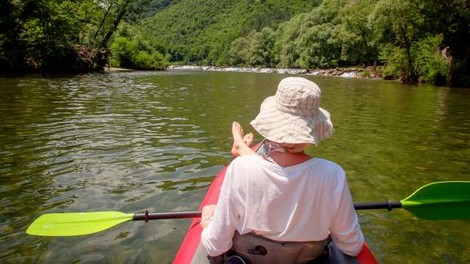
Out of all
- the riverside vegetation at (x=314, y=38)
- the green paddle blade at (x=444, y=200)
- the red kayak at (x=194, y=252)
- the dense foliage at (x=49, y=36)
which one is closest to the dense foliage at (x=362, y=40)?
the riverside vegetation at (x=314, y=38)

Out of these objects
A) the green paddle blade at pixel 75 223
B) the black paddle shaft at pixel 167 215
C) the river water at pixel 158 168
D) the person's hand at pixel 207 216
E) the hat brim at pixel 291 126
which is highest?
the hat brim at pixel 291 126

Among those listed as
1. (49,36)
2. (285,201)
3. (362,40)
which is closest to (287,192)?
(285,201)

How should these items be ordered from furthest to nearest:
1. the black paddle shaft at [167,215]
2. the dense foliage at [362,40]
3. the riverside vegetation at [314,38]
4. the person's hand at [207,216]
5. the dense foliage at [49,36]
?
the dense foliage at [362,40], the riverside vegetation at [314,38], the dense foliage at [49,36], the black paddle shaft at [167,215], the person's hand at [207,216]

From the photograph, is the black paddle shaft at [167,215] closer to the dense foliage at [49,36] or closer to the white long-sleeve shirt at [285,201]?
the white long-sleeve shirt at [285,201]

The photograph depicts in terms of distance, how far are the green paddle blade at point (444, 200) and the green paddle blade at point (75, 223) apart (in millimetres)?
2503

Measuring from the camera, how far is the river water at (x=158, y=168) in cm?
406

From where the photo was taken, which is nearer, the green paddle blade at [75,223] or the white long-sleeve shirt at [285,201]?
the white long-sleeve shirt at [285,201]

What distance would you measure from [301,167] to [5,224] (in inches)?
142

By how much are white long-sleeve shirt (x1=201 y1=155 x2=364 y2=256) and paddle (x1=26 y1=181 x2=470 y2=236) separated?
4.83 feet

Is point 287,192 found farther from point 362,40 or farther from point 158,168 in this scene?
point 362,40

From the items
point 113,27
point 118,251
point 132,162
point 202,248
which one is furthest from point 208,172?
point 113,27

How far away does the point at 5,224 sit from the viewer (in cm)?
430

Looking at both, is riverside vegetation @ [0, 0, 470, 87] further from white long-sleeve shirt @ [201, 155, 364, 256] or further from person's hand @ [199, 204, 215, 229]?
white long-sleeve shirt @ [201, 155, 364, 256]

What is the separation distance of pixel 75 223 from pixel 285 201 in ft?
7.75
